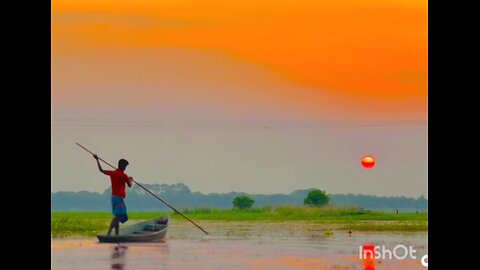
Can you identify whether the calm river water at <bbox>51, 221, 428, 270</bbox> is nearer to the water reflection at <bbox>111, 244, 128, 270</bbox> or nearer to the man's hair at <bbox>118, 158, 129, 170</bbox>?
the water reflection at <bbox>111, 244, 128, 270</bbox>

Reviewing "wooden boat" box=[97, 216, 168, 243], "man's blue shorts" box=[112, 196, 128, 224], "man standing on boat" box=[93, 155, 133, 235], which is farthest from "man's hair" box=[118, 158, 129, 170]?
"wooden boat" box=[97, 216, 168, 243]

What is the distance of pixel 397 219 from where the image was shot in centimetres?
1173

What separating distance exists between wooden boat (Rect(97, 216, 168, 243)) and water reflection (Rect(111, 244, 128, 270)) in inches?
6.4

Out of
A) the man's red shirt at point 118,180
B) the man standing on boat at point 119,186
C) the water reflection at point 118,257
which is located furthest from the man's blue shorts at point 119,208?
the water reflection at point 118,257

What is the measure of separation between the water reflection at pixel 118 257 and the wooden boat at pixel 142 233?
163 millimetres

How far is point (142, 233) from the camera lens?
29.8ft

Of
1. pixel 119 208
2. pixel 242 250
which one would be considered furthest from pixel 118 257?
pixel 242 250

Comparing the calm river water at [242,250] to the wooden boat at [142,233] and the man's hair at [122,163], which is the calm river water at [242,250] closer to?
the wooden boat at [142,233]

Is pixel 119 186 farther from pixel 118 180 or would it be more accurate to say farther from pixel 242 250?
pixel 242 250

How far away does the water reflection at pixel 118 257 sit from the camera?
734 cm

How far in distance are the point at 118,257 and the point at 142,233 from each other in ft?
4.26
